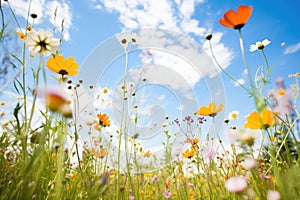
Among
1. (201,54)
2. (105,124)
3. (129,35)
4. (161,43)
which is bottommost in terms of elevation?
(105,124)

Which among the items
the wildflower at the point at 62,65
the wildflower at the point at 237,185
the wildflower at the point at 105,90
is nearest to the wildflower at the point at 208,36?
the wildflower at the point at 62,65

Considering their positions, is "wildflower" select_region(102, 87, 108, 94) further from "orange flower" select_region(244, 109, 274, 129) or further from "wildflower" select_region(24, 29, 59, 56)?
"orange flower" select_region(244, 109, 274, 129)

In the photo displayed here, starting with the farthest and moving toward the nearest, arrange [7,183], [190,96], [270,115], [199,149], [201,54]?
[190,96] < [201,54] < [199,149] < [7,183] < [270,115]

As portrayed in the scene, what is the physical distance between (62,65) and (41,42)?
100mm

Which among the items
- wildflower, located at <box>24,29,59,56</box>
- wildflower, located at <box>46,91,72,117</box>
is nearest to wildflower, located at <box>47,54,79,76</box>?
wildflower, located at <box>24,29,59,56</box>

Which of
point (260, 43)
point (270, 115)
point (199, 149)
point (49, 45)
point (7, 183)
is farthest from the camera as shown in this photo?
point (199, 149)

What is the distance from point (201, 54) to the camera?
3035 mm

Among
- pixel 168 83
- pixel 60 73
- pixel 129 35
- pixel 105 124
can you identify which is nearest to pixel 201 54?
pixel 168 83

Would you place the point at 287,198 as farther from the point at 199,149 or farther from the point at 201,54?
the point at 201,54

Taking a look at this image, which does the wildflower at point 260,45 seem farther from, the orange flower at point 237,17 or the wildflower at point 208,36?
the orange flower at point 237,17

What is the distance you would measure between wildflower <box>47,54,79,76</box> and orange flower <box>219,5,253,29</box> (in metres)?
0.52

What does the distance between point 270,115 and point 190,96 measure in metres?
2.80

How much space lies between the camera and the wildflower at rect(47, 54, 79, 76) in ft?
2.65

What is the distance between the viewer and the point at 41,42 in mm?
763
